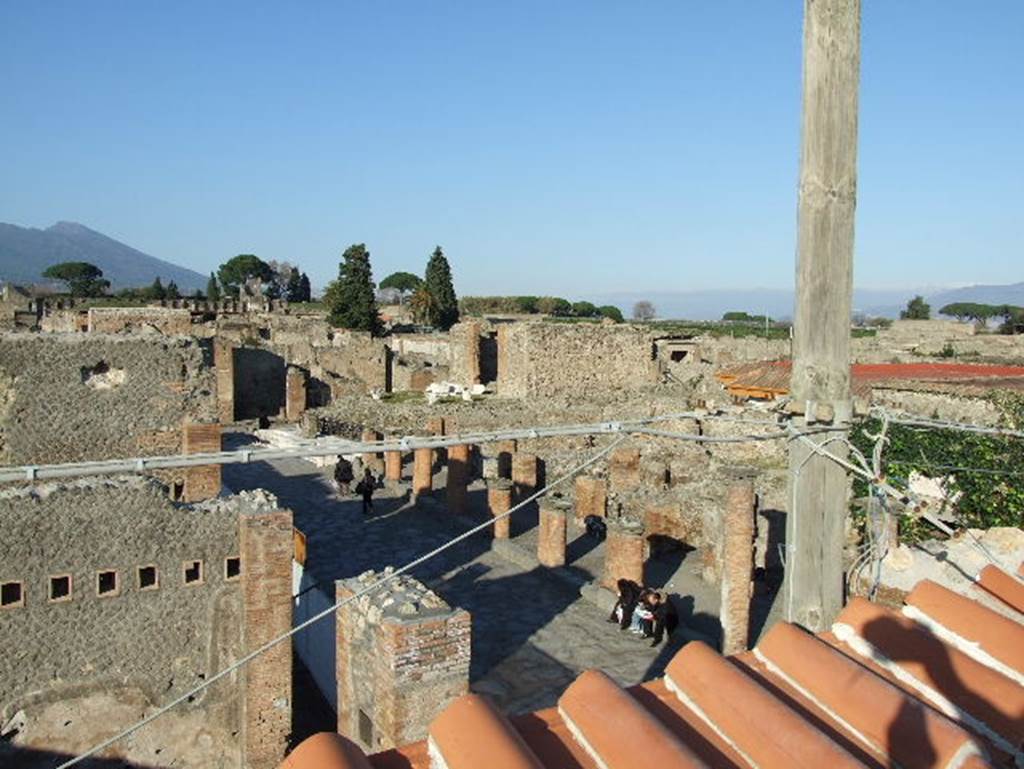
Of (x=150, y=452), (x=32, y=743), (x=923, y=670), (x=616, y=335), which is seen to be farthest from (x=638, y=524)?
(x=616, y=335)

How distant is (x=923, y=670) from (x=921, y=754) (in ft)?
2.15

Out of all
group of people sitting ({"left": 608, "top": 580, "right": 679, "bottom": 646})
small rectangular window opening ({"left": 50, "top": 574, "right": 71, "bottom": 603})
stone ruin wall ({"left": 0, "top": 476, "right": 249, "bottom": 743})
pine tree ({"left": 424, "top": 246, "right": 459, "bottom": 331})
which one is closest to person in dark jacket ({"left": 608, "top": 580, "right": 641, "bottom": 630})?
group of people sitting ({"left": 608, "top": 580, "right": 679, "bottom": 646})

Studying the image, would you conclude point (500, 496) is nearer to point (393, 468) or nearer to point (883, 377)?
point (393, 468)

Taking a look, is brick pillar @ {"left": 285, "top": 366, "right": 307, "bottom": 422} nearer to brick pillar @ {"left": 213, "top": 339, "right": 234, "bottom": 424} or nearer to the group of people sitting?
brick pillar @ {"left": 213, "top": 339, "right": 234, "bottom": 424}

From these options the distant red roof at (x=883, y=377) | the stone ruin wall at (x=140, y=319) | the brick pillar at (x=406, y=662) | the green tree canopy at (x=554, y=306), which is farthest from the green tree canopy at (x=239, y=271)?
the brick pillar at (x=406, y=662)

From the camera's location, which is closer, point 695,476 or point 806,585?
point 806,585

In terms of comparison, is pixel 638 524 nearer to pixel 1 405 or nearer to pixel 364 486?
pixel 364 486

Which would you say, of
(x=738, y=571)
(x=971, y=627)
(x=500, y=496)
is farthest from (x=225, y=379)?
(x=971, y=627)

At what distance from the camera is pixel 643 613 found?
1052 cm

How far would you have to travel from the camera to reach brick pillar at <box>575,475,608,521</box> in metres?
15.8

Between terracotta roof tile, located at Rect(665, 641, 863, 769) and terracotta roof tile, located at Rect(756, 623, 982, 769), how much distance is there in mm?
230

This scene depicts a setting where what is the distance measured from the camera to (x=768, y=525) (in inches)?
550

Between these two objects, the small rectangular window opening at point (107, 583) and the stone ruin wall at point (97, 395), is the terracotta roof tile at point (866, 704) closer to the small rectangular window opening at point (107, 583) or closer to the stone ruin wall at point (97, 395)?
the small rectangular window opening at point (107, 583)

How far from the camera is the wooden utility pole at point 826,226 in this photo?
3.50 metres
